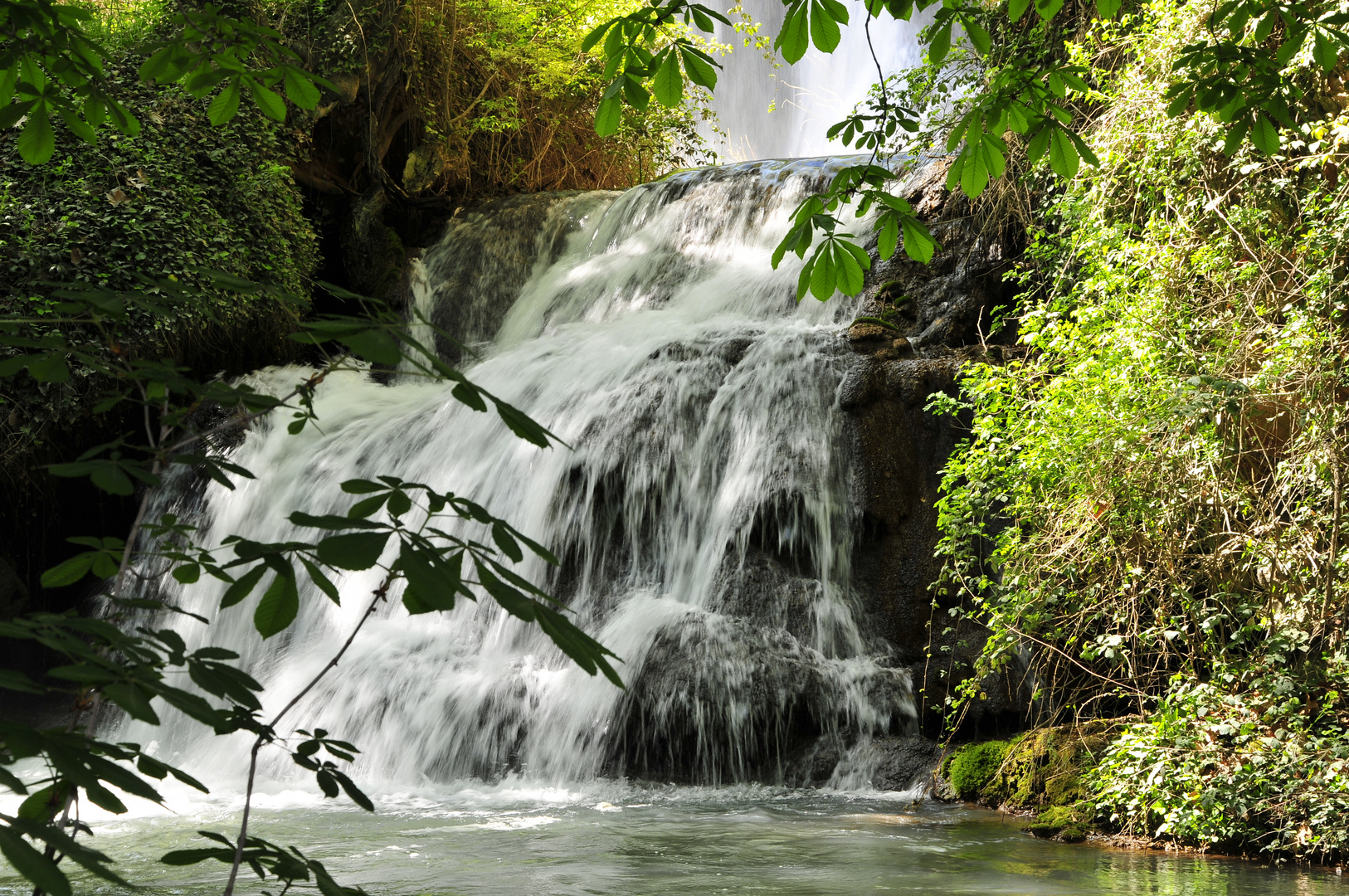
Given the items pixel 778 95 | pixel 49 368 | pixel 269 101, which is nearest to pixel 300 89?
pixel 269 101

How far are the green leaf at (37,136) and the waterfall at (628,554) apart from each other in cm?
195

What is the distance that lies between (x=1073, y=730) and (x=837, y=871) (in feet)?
6.82

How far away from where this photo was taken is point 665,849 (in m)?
4.27

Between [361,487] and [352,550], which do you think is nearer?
[352,550]

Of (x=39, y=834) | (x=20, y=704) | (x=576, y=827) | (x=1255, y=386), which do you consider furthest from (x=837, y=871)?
(x=20, y=704)

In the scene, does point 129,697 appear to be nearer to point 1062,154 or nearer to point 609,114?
point 609,114

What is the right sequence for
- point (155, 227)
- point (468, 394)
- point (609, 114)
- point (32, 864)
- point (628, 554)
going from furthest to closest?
1. point (155, 227)
2. point (628, 554)
3. point (609, 114)
4. point (468, 394)
5. point (32, 864)

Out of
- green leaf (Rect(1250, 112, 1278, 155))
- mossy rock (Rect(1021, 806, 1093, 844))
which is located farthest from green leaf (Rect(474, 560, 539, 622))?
mossy rock (Rect(1021, 806, 1093, 844))

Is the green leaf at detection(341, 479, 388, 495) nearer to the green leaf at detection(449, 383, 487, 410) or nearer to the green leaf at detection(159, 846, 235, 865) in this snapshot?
the green leaf at detection(449, 383, 487, 410)

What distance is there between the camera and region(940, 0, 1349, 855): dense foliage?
4.45 metres

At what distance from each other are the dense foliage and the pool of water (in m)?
0.54

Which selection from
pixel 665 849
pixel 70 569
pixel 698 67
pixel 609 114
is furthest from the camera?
pixel 665 849

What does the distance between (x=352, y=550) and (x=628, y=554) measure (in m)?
6.06

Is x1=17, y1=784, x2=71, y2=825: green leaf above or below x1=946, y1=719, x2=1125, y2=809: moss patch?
above
